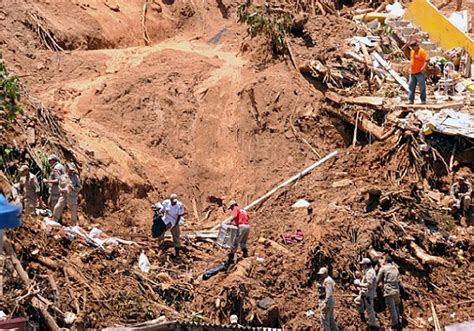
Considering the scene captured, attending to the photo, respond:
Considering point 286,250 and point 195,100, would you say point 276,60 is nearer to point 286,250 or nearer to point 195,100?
point 195,100

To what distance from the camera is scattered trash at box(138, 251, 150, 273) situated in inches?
631

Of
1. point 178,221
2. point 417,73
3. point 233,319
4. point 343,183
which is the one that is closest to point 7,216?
point 233,319

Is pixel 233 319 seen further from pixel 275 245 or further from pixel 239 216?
pixel 275 245

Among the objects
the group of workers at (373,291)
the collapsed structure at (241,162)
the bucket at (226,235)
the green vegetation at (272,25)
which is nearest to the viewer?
the group of workers at (373,291)

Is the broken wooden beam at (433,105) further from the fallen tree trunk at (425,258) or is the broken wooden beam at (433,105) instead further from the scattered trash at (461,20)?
the scattered trash at (461,20)

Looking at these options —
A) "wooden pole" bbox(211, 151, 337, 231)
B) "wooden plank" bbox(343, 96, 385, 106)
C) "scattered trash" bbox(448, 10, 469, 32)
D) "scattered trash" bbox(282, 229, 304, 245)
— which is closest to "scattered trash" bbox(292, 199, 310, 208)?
"wooden pole" bbox(211, 151, 337, 231)

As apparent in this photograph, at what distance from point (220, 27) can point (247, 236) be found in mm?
10045

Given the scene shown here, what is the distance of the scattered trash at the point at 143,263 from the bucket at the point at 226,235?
1.25 metres

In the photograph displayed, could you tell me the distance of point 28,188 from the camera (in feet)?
52.9

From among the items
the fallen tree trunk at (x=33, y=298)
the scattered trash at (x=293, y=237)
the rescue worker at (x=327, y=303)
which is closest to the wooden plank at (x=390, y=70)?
the scattered trash at (x=293, y=237)

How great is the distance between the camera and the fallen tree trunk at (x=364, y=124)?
19.3 metres

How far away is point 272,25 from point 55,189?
22.3ft

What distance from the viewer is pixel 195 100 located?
68.5ft

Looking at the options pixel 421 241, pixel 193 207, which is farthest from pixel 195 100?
pixel 421 241
